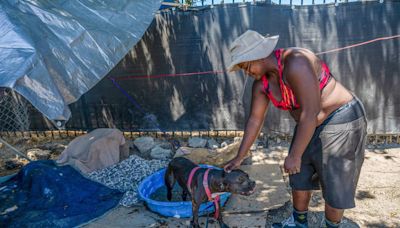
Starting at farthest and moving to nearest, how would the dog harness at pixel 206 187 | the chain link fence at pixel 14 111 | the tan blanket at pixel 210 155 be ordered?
the chain link fence at pixel 14 111, the tan blanket at pixel 210 155, the dog harness at pixel 206 187

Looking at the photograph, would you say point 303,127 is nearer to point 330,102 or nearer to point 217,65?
point 330,102

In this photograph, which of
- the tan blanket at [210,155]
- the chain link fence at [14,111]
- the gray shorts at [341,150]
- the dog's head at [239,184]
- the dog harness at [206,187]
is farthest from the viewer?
the chain link fence at [14,111]

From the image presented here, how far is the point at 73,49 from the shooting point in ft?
12.1

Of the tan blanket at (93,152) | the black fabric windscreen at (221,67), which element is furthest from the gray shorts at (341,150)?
the tan blanket at (93,152)

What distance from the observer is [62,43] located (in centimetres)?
364

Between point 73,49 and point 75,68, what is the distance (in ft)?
0.94

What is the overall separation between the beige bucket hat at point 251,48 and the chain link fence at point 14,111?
463 centimetres

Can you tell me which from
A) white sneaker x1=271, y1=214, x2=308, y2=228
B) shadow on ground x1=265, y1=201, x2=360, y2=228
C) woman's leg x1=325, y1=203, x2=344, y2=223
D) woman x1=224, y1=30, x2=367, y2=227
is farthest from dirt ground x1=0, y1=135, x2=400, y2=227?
woman x1=224, y1=30, x2=367, y2=227

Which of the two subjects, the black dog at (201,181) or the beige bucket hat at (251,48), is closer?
the beige bucket hat at (251,48)

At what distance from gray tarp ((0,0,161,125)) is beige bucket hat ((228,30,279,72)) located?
1756 millimetres

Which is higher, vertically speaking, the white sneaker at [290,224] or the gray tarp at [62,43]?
the gray tarp at [62,43]

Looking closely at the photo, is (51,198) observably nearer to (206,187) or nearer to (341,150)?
(206,187)

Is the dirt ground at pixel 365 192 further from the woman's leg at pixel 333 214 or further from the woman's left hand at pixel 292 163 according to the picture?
the woman's left hand at pixel 292 163

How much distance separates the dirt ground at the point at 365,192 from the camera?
3312 millimetres
